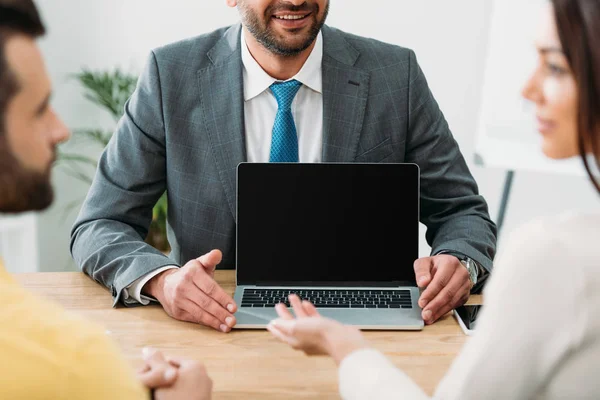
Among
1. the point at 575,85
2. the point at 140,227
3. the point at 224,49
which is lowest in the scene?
the point at 140,227

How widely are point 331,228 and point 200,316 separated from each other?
32 cm

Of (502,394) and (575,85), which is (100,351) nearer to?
(502,394)

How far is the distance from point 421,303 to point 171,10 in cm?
243

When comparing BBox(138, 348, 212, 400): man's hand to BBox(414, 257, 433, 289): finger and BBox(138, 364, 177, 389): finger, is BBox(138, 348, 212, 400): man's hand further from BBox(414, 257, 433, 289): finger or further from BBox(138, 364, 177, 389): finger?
BBox(414, 257, 433, 289): finger

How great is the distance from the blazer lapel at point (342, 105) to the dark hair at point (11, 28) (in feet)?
3.30

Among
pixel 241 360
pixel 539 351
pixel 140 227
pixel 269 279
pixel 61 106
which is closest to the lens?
pixel 539 351

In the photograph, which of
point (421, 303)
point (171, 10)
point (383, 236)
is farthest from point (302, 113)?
point (171, 10)

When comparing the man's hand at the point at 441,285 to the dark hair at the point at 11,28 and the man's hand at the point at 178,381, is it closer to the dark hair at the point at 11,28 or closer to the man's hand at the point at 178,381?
the man's hand at the point at 178,381

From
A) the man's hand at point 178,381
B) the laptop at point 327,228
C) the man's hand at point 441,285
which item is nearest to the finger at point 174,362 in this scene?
the man's hand at point 178,381

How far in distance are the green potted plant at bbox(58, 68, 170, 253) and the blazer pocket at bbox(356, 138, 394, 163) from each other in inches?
59.3

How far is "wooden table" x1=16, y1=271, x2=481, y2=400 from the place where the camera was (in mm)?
1171

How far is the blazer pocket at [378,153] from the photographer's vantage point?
1842 millimetres

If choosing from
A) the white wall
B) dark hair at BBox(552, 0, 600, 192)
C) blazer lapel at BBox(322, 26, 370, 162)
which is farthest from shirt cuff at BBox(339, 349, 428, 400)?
the white wall

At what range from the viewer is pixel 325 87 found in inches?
72.3
